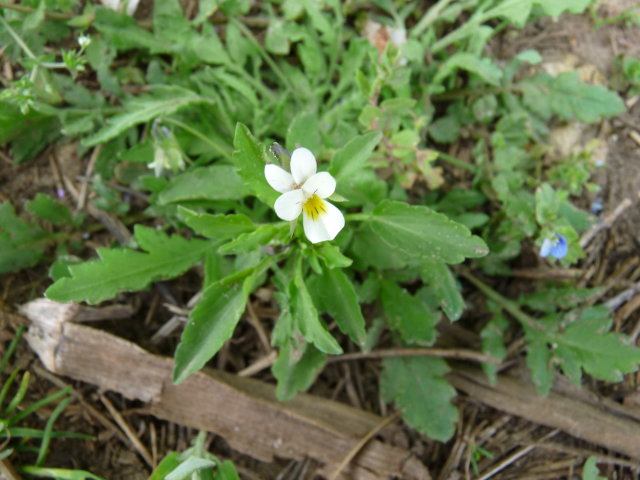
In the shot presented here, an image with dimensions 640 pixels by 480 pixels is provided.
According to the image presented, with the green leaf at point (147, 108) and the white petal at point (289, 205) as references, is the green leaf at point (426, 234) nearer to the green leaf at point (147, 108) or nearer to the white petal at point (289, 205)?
the white petal at point (289, 205)

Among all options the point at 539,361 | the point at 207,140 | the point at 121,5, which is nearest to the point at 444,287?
the point at 539,361

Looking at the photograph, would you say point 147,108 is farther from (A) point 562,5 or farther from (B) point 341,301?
(A) point 562,5

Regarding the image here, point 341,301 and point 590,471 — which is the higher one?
point 341,301

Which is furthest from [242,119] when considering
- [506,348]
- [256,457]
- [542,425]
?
[542,425]

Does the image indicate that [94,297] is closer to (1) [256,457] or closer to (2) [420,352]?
(1) [256,457]

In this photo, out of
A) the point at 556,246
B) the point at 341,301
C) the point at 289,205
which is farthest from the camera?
the point at 556,246

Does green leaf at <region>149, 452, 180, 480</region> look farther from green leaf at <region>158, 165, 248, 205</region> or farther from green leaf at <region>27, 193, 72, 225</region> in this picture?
green leaf at <region>27, 193, 72, 225</region>
